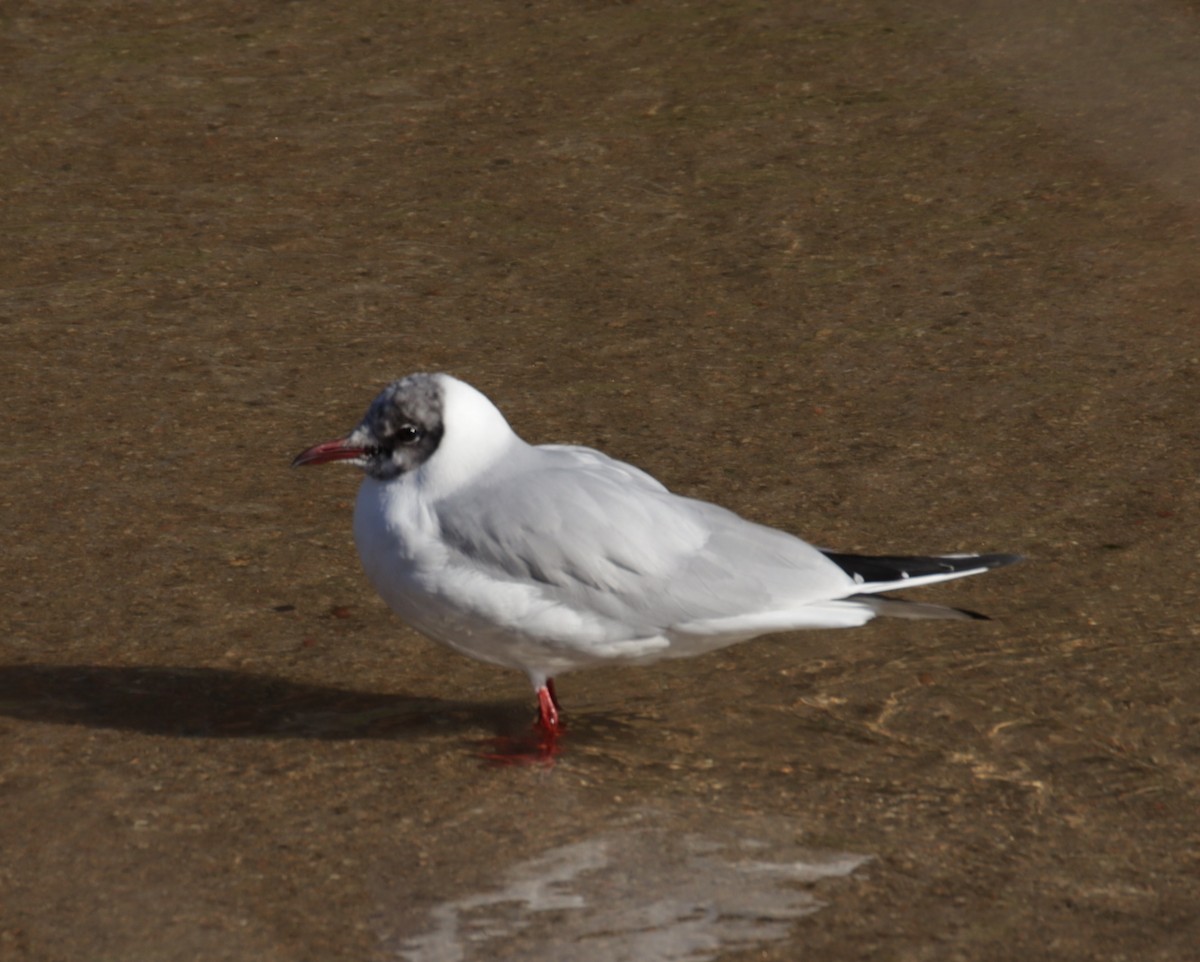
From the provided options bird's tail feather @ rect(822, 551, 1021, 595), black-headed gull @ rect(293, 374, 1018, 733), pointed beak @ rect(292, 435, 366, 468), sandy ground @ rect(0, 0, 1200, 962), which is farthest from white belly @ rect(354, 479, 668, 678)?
bird's tail feather @ rect(822, 551, 1021, 595)

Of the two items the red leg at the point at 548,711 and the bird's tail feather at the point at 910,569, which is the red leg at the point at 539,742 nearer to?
the red leg at the point at 548,711

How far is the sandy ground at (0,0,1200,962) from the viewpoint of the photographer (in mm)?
3992

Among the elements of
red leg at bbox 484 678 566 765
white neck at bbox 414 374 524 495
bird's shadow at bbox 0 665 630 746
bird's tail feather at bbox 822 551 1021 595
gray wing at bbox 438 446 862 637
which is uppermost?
white neck at bbox 414 374 524 495

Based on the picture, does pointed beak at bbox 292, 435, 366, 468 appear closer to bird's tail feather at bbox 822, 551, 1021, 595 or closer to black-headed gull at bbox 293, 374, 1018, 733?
black-headed gull at bbox 293, 374, 1018, 733

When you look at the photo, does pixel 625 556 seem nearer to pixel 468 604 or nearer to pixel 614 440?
pixel 468 604

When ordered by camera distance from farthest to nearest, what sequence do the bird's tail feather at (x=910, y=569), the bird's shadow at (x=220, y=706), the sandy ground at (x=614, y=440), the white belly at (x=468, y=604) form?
the bird's shadow at (x=220, y=706) → the bird's tail feather at (x=910, y=569) → the white belly at (x=468, y=604) → the sandy ground at (x=614, y=440)

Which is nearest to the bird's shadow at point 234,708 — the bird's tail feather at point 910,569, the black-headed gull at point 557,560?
the black-headed gull at point 557,560

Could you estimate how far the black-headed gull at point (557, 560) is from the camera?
4273mm

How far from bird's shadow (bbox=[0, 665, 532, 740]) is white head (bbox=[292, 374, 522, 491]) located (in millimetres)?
618

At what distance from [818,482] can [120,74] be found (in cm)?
483

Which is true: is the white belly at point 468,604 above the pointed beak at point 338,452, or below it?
below

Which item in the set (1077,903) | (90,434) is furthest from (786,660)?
(90,434)

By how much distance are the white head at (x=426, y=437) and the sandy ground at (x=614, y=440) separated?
2.13ft

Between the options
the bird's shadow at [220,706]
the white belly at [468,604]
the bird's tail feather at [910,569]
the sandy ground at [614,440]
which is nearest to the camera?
the sandy ground at [614,440]
